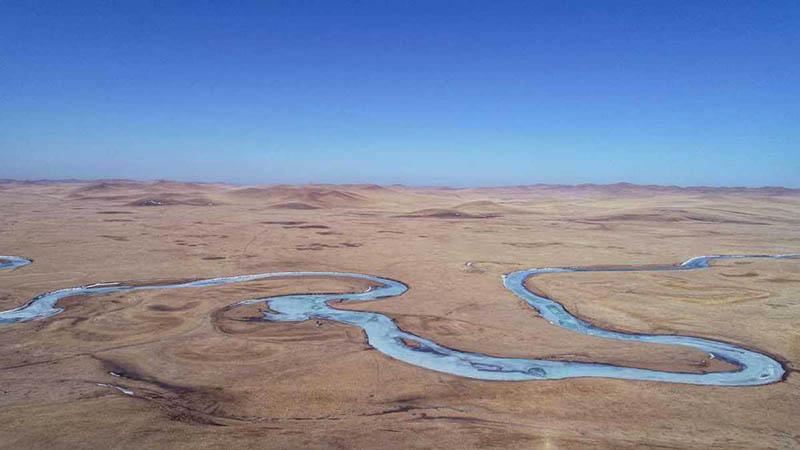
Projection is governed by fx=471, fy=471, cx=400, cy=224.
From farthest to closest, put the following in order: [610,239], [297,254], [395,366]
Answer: [610,239]
[297,254]
[395,366]

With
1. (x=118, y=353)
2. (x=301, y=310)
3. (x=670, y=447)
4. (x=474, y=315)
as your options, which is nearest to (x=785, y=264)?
(x=474, y=315)

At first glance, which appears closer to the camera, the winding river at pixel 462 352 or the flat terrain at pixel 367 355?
the flat terrain at pixel 367 355

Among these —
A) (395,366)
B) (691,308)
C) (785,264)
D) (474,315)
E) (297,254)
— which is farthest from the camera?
(297,254)

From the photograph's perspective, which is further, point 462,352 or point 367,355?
point 462,352

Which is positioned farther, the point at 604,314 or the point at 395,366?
the point at 604,314

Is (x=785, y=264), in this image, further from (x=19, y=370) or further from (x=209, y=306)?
(x=19, y=370)
